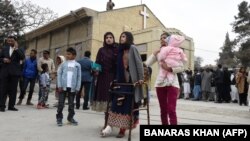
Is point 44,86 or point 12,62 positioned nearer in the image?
point 12,62

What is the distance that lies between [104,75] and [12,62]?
3.65 meters

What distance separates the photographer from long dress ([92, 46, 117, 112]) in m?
6.68

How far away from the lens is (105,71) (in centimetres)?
678

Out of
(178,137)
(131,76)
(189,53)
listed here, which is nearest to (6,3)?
(189,53)

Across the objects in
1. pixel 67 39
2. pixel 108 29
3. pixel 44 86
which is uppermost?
pixel 108 29

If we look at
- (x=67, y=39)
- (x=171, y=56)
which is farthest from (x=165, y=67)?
(x=67, y=39)

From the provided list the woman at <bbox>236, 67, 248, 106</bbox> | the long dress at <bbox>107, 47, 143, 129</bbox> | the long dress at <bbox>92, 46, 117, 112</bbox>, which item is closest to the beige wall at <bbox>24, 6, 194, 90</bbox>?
the woman at <bbox>236, 67, 248, 106</bbox>

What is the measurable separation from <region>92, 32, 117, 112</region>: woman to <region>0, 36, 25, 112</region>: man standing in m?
3.46

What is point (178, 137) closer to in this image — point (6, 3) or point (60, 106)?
point (60, 106)

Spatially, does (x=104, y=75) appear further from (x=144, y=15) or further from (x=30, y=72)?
(x=144, y=15)

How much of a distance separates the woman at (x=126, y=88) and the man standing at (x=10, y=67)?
4.27 m

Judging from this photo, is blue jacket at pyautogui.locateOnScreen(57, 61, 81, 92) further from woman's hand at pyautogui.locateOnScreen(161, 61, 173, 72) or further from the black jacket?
the black jacket

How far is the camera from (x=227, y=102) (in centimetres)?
1623

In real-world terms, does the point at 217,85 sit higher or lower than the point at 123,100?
higher
